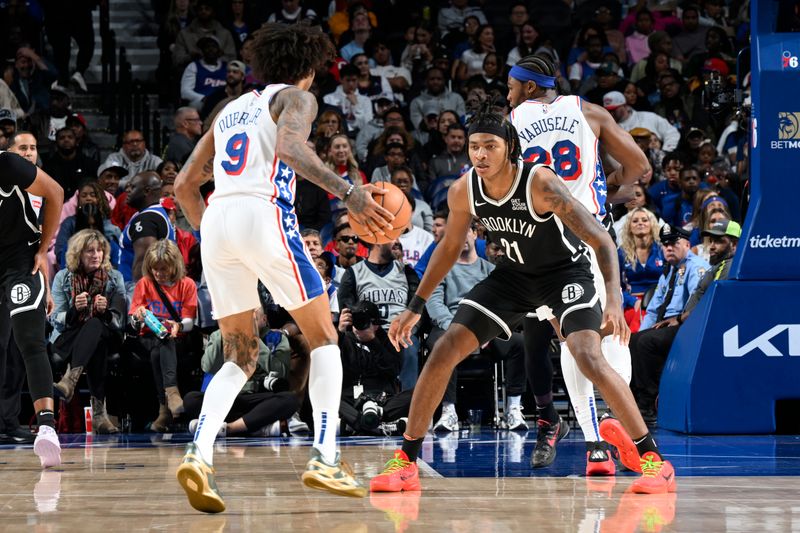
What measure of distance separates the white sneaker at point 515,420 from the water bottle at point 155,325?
292 centimetres

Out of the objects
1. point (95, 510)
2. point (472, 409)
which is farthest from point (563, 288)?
point (472, 409)

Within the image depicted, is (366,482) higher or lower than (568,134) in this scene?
lower

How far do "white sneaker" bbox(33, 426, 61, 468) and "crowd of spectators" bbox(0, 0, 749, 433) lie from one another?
6.27ft

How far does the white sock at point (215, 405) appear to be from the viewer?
4754mm

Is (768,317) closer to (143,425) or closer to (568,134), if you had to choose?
(568,134)

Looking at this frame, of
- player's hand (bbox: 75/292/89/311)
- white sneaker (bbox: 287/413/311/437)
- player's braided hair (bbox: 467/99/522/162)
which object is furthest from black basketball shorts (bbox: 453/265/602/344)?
player's hand (bbox: 75/292/89/311)

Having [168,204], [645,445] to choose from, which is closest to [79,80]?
[168,204]

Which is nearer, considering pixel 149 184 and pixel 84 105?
pixel 149 184

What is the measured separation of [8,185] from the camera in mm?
7102

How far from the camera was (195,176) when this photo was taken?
5.27 m

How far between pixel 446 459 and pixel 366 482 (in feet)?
4.26

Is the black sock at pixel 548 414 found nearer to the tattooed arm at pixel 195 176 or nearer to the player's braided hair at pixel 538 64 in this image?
the player's braided hair at pixel 538 64

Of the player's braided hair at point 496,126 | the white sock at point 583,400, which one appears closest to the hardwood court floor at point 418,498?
the white sock at point 583,400

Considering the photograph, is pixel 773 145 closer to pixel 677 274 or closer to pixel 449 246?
pixel 677 274
